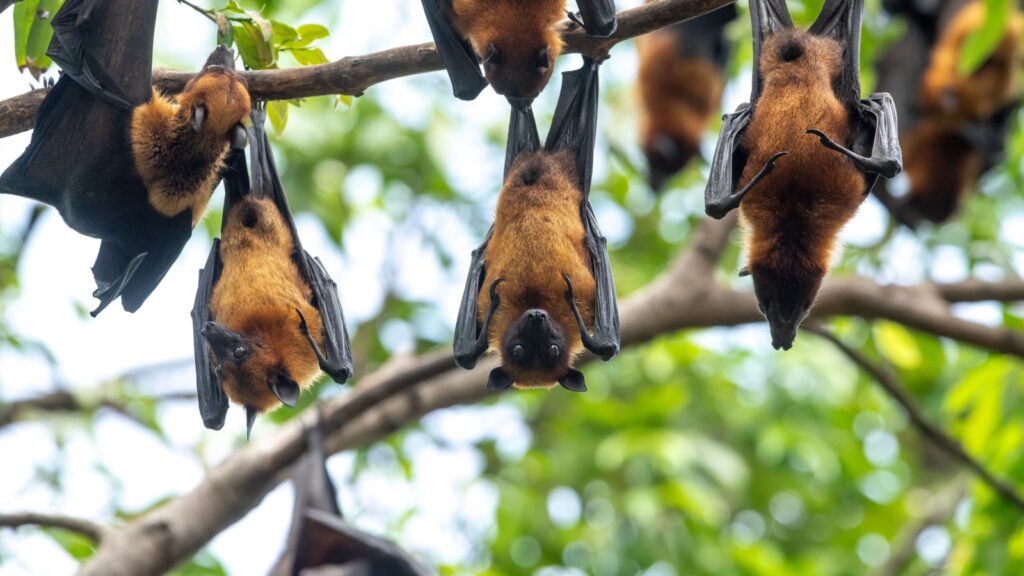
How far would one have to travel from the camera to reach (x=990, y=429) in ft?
31.6

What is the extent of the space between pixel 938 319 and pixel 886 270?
154cm

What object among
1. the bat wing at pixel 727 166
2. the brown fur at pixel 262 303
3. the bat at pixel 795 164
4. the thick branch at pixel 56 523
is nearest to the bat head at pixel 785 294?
the bat at pixel 795 164

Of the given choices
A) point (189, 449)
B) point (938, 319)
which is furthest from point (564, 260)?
point (189, 449)

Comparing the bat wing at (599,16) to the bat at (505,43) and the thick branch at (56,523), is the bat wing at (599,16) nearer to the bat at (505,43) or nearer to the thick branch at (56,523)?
the bat at (505,43)

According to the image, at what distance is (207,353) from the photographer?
20.0 feet

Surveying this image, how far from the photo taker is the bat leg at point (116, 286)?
6160 mm

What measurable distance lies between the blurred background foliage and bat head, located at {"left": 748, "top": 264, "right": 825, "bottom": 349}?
3731 mm

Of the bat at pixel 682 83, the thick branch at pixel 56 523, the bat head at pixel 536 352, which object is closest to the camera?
the bat head at pixel 536 352

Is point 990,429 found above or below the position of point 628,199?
above

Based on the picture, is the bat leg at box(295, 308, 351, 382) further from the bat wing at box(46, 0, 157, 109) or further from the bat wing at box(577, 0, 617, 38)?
the bat wing at box(577, 0, 617, 38)

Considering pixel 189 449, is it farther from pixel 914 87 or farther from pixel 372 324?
pixel 914 87

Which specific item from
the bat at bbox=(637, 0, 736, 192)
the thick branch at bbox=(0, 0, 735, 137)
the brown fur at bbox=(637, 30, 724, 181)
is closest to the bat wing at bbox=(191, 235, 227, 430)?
the thick branch at bbox=(0, 0, 735, 137)

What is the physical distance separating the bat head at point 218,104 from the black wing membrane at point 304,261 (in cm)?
39

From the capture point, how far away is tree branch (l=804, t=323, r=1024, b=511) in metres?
8.66
